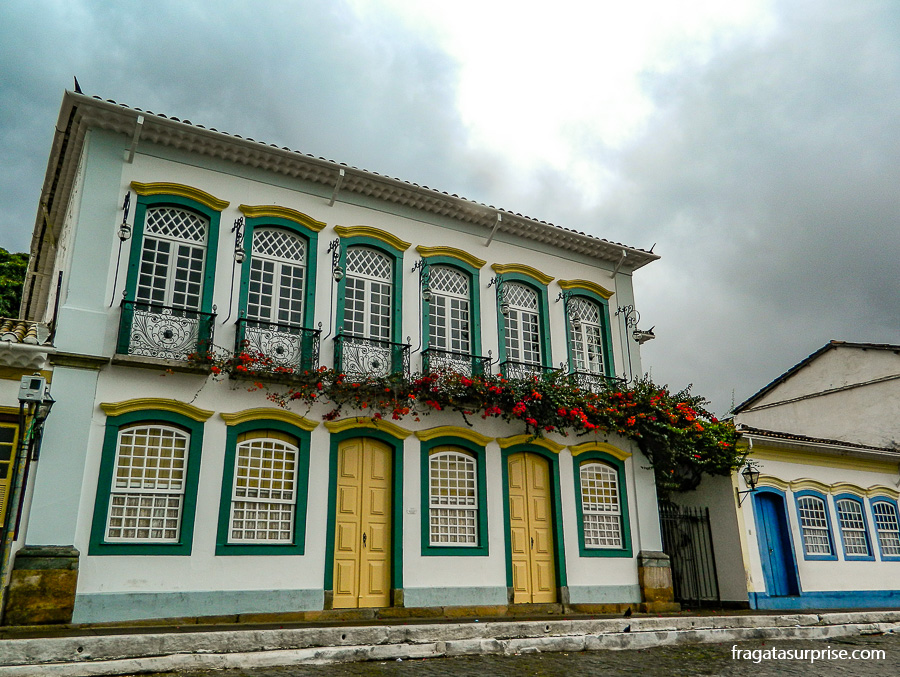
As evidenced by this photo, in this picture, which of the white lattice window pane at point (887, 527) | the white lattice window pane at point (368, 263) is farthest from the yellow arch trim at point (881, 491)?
the white lattice window pane at point (368, 263)

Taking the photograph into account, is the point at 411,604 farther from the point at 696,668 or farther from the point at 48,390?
the point at 48,390

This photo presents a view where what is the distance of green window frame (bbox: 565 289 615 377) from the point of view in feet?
49.0

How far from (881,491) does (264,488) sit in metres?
14.7

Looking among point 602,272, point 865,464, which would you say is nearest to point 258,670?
point 602,272

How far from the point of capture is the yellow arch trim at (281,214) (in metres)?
12.0

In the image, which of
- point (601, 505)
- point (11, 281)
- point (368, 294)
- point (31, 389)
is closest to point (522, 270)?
point (368, 294)

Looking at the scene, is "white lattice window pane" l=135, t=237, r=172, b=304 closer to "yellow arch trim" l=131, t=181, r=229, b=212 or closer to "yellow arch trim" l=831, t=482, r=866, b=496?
"yellow arch trim" l=131, t=181, r=229, b=212

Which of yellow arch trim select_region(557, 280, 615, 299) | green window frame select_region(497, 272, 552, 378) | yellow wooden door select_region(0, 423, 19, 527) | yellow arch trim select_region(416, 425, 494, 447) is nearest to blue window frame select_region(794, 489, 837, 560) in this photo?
yellow arch trim select_region(557, 280, 615, 299)

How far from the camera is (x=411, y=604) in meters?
11.5

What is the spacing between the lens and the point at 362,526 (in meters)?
11.6

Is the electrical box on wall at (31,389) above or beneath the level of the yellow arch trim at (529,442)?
beneath

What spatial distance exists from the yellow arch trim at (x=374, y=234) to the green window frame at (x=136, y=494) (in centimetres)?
417

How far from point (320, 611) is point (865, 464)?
535 inches

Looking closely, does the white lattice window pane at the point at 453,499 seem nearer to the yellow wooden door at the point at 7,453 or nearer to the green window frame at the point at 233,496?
the green window frame at the point at 233,496
